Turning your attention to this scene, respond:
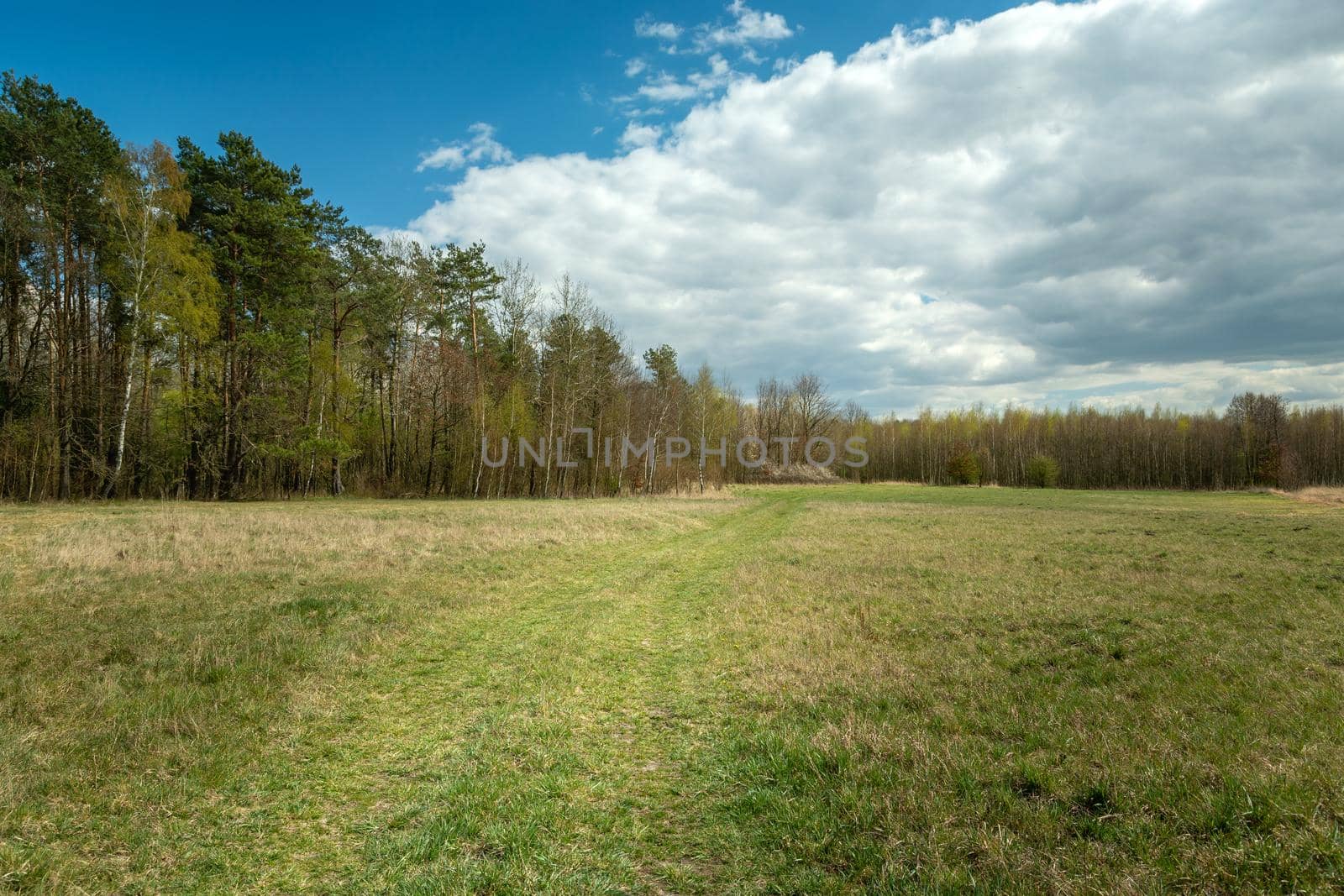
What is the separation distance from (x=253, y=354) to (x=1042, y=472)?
277ft

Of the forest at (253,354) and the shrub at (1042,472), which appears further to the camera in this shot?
the shrub at (1042,472)

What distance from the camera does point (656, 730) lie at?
241 inches

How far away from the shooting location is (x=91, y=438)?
2739 centimetres

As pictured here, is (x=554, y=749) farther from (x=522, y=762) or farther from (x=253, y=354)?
(x=253, y=354)

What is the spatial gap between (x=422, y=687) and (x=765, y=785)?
4.41 m

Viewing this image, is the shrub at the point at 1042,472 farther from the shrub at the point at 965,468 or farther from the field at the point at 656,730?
the field at the point at 656,730

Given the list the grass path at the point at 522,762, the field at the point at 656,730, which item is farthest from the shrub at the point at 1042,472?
the grass path at the point at 522,762

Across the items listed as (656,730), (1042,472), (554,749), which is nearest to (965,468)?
(1042,472)

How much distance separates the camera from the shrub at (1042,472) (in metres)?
78.5

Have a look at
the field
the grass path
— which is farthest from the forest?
the grass path

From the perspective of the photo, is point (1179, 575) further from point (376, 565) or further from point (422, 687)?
point (376, 565)

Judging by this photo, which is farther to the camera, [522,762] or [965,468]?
[965,468]

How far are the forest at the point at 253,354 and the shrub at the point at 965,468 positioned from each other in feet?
96.4

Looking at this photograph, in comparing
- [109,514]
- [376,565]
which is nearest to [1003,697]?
[376,565]
